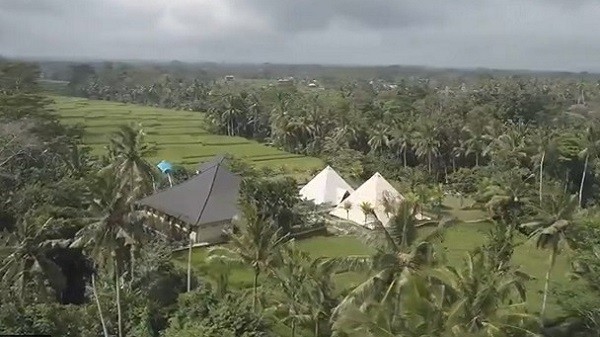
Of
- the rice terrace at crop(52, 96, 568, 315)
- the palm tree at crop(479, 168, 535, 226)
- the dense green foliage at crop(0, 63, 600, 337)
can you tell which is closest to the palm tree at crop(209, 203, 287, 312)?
the dense green foliage at crop(0, 63, 600, 337)

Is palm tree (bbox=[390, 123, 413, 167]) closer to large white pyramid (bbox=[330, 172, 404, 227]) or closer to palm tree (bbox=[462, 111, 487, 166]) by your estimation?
palm tree (bbox=[462, 111, 487, 166])

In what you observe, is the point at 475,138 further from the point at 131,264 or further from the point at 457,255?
the point at 131,264

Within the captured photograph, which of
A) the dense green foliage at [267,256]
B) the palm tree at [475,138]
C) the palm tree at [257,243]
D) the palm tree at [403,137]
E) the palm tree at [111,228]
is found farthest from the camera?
the palm tree at [403,137]

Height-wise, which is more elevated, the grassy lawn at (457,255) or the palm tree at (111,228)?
the palm tree at (111,228)

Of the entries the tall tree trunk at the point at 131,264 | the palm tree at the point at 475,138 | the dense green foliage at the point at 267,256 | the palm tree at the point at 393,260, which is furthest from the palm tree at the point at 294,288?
the palm tree at the point at 475,138

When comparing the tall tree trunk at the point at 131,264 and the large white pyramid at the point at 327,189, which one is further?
the large white pyramid at the point at 327,189

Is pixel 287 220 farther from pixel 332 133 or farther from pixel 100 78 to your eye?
pixel 100 78

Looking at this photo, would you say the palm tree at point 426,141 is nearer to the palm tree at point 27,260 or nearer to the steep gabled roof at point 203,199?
the steep gabled roof at point 203,199
